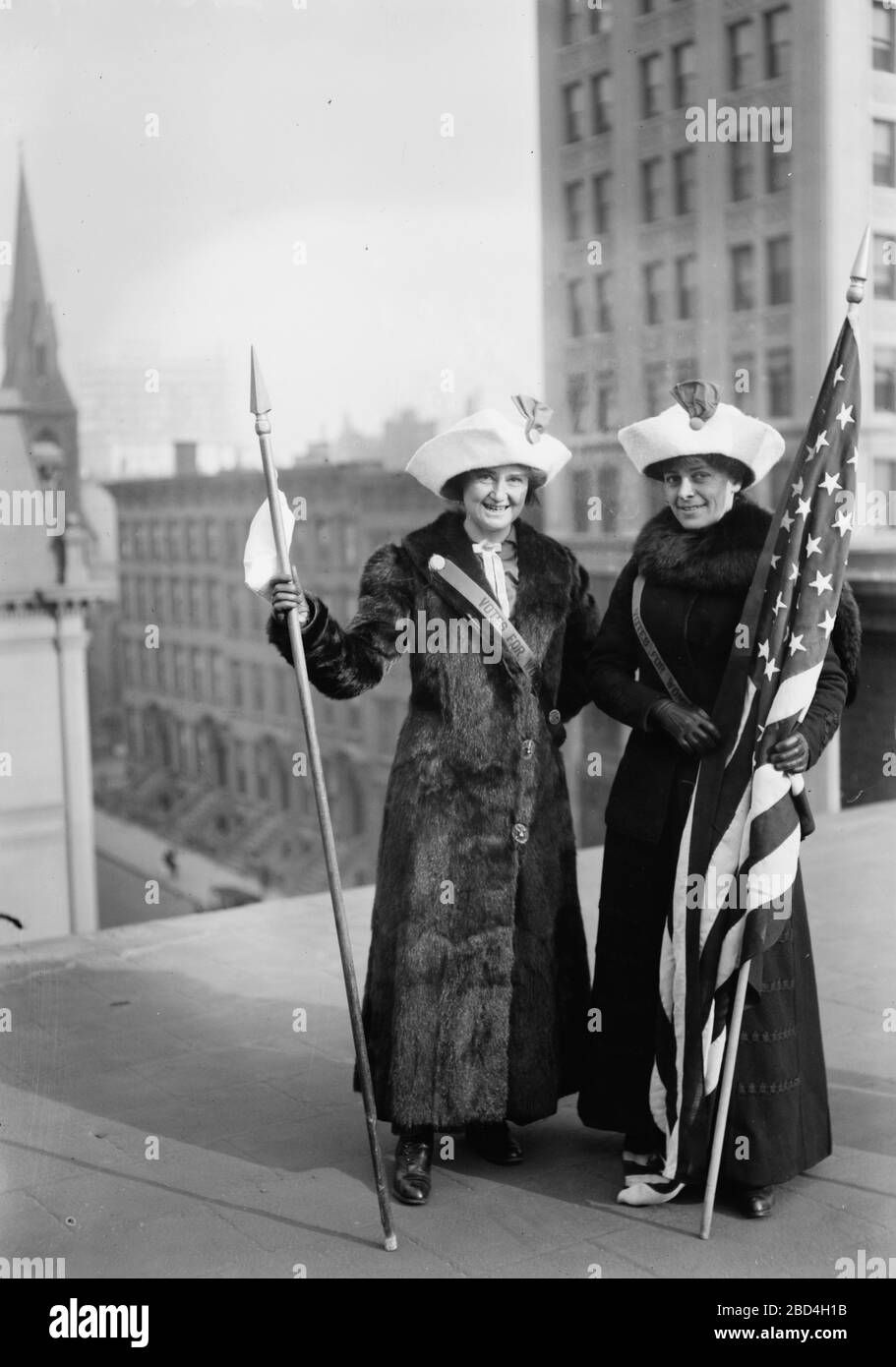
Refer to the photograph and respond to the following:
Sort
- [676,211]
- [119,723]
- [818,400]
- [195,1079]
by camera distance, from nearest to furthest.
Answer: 1. [818,400]
2. [195,1079]
3. [676,211]
4. [119,723]

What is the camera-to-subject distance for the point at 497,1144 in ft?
11.7

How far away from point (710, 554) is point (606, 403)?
10.7 meters

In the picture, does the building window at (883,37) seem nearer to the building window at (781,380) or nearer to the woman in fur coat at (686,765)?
the woman in fur coat at (686,765)

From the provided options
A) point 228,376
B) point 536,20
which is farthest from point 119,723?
point 536,20

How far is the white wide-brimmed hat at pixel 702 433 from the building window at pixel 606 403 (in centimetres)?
701

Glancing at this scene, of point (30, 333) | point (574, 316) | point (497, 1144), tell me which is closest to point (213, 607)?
point (574, 316)

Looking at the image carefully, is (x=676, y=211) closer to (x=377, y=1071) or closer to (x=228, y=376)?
(x=228, y=376)

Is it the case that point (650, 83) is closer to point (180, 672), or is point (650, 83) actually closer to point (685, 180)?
point (685, 180)

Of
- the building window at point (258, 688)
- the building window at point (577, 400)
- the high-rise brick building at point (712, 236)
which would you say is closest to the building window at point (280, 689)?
the building window at point (258, 688)

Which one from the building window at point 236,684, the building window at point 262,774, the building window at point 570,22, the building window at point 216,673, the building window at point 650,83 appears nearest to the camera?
the building window at point 650,83

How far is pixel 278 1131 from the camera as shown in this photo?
380 centimetres

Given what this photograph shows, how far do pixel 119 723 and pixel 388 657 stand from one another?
54.9 ft

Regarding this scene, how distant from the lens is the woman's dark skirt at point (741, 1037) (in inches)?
126
